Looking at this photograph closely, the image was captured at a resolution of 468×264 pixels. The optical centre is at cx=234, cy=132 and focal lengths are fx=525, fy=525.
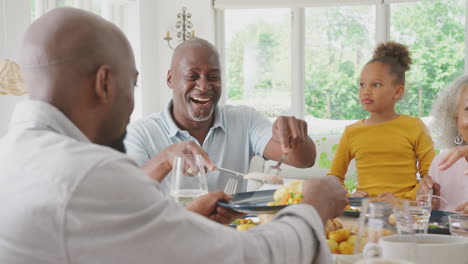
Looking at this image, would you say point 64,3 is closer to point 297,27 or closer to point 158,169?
point 297,27

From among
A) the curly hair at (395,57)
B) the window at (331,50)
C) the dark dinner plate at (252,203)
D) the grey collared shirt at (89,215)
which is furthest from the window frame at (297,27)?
the grey collared shirt at (89,215)

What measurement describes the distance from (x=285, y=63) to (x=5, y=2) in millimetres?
3364

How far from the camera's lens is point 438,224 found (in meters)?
1.54

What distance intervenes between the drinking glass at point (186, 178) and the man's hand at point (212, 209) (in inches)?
1.5

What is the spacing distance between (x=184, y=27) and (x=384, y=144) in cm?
361

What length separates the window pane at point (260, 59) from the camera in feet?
19.8

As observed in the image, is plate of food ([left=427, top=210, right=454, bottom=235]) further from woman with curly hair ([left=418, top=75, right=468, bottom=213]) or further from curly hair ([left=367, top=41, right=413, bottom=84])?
curly hair ([left=367, top=41, right=413, bottom=84])

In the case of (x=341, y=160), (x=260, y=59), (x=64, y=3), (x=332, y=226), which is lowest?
(x=341, y=160)

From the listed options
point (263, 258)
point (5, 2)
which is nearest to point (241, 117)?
point (263, 258)

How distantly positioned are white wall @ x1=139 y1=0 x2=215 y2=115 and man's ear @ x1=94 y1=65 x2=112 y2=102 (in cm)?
476

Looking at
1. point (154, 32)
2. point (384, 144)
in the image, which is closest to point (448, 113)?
point (384, 144)

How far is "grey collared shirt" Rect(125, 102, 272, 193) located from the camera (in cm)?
228

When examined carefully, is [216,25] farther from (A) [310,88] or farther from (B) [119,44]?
(B) [119,44]

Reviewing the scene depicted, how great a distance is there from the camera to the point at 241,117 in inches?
97.7
